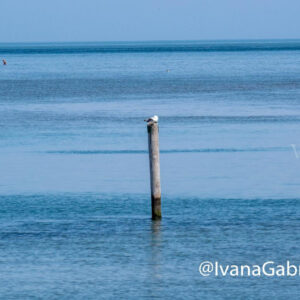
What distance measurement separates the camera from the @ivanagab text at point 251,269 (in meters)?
14.8

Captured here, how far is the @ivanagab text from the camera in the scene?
48.7 ft

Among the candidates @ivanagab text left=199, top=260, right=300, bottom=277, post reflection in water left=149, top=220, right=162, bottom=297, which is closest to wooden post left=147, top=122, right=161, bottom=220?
post reflection in water left=149, top=220, right=162, bottom=297

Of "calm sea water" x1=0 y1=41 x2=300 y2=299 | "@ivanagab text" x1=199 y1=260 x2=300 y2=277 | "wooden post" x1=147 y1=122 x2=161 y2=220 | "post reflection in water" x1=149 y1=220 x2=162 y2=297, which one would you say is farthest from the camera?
"wooden post" x1=147 y1=122 x2=161 y2=220

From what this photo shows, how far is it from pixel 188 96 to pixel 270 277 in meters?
44.1

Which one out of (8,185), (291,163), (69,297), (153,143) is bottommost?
(69,297)

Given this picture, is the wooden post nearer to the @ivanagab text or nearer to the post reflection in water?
the post reflection in water

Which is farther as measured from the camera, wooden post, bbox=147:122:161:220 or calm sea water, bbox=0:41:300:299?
wooden post, bbox=147:122:161:220

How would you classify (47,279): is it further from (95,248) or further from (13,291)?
(95,248)

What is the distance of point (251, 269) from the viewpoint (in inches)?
596

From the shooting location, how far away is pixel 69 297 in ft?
45.4

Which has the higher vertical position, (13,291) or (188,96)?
(188,96)

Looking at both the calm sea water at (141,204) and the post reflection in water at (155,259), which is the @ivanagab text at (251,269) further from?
the post reflection in water at (155,259)

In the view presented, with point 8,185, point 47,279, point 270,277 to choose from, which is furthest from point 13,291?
point 8,185

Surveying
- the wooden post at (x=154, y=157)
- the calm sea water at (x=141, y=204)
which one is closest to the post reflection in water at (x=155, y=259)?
the calm sea water at (x=141, y=204)
